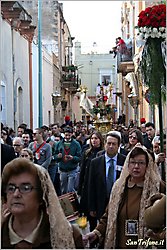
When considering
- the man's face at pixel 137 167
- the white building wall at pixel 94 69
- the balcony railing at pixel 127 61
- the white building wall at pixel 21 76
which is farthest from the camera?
the white building wall at pixel 94 69

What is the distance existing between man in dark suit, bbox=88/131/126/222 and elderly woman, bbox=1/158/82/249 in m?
3.53

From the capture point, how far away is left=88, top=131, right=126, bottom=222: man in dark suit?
723 centimetres

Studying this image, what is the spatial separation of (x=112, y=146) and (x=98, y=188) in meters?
0.64

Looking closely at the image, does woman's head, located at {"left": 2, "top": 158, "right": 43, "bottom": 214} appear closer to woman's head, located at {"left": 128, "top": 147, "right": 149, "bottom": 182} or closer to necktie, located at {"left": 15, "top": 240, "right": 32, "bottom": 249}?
necktie, located at {"left": 15, "top": 240, "right": 32, "bottom": 249}

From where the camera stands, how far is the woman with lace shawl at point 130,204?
4.79 m

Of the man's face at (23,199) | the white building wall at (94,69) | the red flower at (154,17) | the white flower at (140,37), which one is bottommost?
the man's face at (23,199)

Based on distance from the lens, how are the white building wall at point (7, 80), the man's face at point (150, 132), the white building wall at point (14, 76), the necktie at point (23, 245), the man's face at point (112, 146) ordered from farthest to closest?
the white building wall at point (14, 76) < the white building wall at point (7, 80) < the man's face at point (150, 132) < the man's face at point (112, 146) < the necktie at point (23, 245)

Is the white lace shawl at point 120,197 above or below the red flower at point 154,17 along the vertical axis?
below

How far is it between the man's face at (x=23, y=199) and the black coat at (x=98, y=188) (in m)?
3.59

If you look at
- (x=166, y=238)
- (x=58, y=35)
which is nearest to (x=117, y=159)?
(x=166, y=238)

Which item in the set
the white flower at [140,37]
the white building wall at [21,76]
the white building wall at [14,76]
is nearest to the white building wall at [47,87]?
the white building wall at [21,76]

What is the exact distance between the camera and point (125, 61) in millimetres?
30469

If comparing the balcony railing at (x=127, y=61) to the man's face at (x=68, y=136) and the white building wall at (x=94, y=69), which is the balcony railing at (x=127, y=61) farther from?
the white building wall at (x=94, y=69)

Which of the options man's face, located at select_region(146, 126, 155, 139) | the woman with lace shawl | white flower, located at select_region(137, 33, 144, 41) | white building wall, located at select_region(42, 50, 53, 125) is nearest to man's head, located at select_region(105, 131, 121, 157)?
white flower, located at select_region(137, 33, 144, 41)
